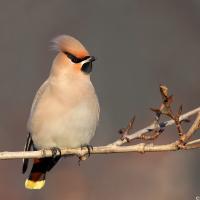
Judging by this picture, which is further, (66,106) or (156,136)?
(66,106)

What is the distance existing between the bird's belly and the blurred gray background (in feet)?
4.89

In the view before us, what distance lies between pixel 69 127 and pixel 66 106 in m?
0.13

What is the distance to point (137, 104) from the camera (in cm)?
878

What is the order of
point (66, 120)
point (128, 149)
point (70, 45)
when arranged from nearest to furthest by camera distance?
point (128, 149) < point (70, 45) < point (66, 120)

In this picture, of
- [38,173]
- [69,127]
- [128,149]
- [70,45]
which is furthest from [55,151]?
[128,149]

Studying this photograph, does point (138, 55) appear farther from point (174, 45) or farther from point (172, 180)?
point (172, 180)

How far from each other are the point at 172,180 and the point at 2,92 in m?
2.10

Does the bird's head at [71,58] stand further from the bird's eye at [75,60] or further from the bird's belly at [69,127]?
the bird's belly at [69,127]

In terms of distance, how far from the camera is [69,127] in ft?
17.0

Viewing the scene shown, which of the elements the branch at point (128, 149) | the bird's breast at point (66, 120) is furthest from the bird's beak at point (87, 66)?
the branch at point (128, 149)

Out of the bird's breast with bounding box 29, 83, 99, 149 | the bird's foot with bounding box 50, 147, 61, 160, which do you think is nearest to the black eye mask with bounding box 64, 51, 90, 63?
the bird's breast with bounding box 29, 83, 99, 149

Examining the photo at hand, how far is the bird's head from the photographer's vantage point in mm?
5039

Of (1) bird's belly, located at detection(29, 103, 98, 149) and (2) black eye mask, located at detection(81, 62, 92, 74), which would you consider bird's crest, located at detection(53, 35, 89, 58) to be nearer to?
(2) black eye mask, located at detection(81, 62, 92, 74)

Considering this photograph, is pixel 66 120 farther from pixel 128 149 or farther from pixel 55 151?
pixel 128 149
